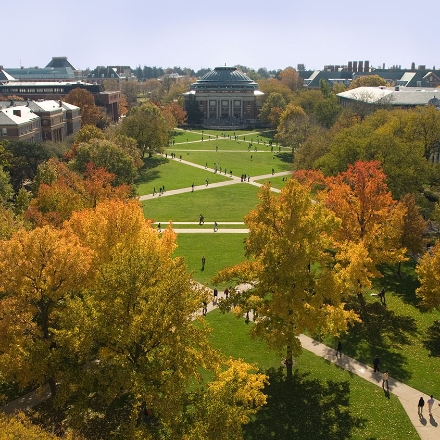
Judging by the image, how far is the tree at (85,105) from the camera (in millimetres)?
104312

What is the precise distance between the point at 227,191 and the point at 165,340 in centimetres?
5056

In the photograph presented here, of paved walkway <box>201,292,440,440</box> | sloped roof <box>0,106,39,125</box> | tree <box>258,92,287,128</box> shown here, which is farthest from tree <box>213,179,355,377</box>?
tree <box>258,92,287,128</box>

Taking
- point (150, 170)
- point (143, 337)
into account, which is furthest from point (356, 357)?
point (150, 170)

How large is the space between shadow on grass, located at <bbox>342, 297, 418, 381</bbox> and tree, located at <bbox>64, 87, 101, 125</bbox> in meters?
81.8

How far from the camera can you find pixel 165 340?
19062mm

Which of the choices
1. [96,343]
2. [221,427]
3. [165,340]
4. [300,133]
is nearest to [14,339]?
[96,343]

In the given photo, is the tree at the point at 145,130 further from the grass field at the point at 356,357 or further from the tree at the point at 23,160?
the grass field at the point at 356,357

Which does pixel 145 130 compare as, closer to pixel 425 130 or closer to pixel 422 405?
pixel 425 130

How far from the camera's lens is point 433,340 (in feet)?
101

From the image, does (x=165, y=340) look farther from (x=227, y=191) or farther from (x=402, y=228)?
(x=227, y=191)

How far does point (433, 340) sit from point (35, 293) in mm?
23152

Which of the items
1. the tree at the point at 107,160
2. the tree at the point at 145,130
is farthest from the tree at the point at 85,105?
the tree at the point at 107,160

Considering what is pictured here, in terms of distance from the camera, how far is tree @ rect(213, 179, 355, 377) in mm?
23219

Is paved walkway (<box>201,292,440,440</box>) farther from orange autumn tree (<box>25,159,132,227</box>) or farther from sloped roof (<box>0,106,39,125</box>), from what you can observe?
sloped roof (<box>0,106,39,125</box>)
